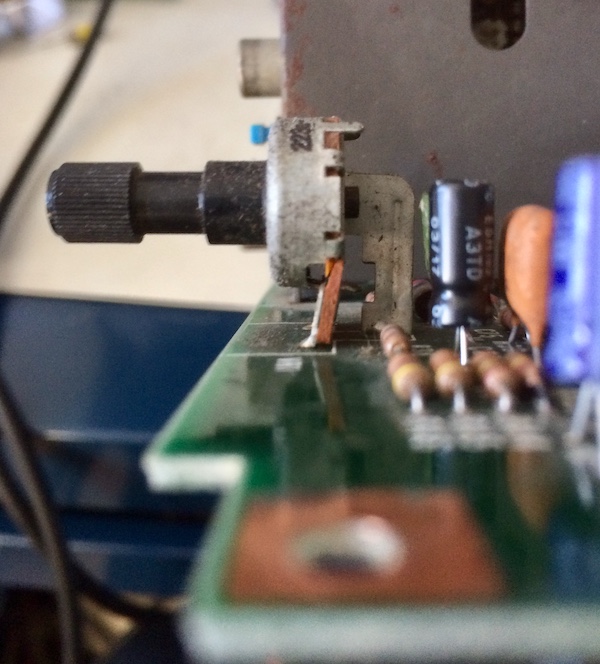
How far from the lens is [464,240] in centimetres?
55

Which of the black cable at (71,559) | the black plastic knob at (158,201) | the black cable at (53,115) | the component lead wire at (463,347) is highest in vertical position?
the black cable at (53,115)

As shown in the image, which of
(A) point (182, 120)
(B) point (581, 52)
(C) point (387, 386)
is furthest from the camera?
(A) point (182, 120)

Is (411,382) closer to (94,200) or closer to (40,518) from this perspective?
(94,200)

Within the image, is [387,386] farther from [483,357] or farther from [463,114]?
[463,114]

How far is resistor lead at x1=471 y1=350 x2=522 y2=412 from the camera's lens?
441mm

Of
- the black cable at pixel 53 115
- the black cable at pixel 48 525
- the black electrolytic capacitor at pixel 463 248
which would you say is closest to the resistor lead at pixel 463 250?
the black electrolytic capacitor at pixel 463 248

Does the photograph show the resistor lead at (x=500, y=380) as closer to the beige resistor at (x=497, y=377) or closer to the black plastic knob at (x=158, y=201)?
the beige resistor at (x=497, y=377)

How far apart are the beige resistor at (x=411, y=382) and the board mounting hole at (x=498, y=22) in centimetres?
47

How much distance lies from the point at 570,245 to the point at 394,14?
0.44 m

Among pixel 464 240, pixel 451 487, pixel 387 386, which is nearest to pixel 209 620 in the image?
pixel 451 487

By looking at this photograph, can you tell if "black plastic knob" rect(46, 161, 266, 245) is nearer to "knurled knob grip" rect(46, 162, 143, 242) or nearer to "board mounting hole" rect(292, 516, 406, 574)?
"knurled knob grip" rect(46, 162, 143, 242)

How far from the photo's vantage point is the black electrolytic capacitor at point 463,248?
0.54m

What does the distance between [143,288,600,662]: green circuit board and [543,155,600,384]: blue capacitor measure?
5cm

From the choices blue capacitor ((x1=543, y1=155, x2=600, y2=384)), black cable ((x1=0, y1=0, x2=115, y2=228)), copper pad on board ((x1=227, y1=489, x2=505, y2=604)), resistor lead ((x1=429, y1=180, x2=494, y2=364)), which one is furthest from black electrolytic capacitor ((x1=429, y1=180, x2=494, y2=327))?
black cable ((x1=0, y1=0, x2=115, y2=228))
